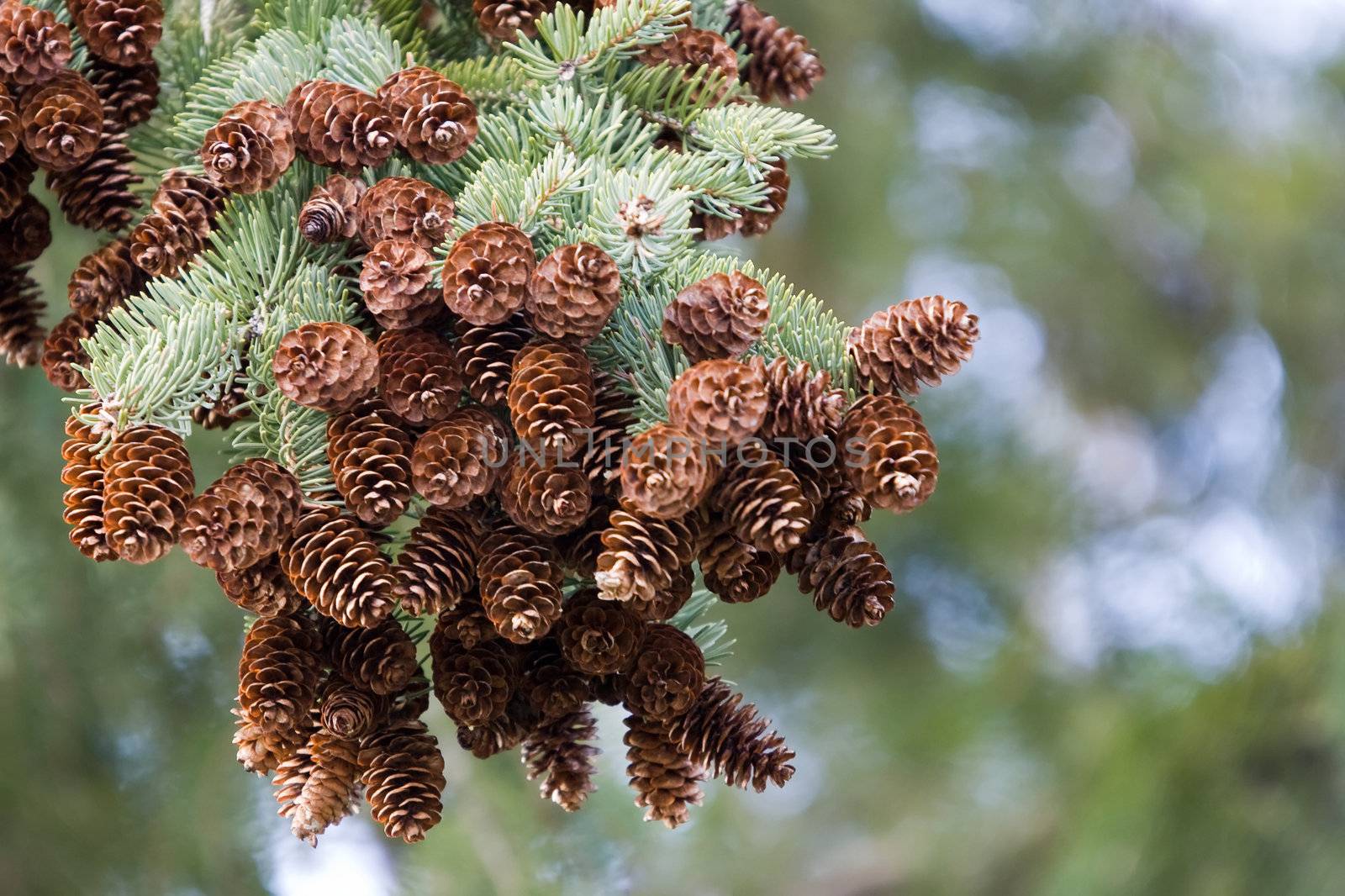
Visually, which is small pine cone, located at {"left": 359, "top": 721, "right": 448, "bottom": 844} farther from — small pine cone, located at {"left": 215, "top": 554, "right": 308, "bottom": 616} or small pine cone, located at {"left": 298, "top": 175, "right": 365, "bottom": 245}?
small pine cone, located at {"left": 298, "top": 175, "right": 365, "bottom": 245}

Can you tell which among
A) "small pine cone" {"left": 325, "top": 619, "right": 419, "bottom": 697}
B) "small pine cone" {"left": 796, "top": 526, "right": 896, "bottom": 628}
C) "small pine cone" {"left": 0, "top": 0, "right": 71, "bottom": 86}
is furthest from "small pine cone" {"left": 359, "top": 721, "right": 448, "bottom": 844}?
"small pine cone" {"left": 0, "top": 0, "right": 71, "bottom": 86}

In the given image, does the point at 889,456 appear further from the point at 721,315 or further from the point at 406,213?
the point at 406,213

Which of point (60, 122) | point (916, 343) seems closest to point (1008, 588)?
point (916, 343)

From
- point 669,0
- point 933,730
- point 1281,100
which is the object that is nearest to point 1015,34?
point 1281,100

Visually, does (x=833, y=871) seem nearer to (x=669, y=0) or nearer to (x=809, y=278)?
(x=809, y=278)

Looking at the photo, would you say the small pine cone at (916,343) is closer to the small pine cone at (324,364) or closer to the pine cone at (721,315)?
the pine cone at (721,315)

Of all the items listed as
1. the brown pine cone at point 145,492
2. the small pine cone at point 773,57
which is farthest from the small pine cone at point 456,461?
the small pine cone at point 773,57
